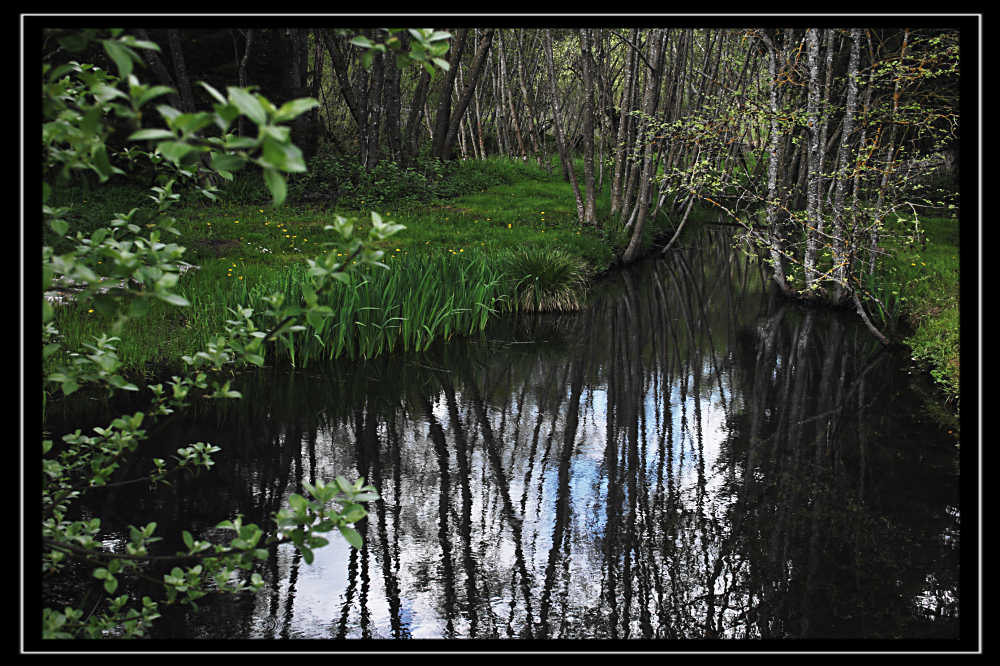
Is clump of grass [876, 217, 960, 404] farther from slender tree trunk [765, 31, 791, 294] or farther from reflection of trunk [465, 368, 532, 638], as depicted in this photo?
reflection of trunk [465, 368, 532, 638]

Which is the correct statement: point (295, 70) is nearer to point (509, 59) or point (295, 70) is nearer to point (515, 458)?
point (509, 59)

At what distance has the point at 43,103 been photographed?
5.85 feet

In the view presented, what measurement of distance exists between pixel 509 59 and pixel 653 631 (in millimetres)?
26144

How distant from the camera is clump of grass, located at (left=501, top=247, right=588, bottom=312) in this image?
10.1 metres

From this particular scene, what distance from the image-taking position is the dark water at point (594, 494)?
3463mm

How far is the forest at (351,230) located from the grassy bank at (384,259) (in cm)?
5

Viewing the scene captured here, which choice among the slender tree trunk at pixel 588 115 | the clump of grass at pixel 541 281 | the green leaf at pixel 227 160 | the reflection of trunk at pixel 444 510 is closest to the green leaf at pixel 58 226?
the green leaf at pixel 227 160

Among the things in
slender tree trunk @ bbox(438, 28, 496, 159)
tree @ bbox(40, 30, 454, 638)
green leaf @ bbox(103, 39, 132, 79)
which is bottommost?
tree @ bbox(40, 30, 454, 638)

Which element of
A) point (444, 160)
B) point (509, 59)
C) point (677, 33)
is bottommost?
point (444, 160)

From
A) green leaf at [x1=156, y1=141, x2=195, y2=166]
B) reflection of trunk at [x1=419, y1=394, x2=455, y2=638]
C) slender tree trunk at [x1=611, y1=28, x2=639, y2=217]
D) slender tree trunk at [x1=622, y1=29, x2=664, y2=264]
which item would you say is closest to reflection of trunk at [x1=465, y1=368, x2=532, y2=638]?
reflection of trunk at [x1=419, y1=394, x2=455, y2=638]

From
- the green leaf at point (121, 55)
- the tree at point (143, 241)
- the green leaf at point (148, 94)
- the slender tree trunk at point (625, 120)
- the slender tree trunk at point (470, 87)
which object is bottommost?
the tree at point (143, 241)

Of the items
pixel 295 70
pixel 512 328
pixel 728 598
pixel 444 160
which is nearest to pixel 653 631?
pixel 728 598

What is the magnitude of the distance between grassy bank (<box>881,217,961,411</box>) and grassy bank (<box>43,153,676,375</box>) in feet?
12.9

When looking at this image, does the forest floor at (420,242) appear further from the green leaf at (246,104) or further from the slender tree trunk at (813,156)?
the green leaf at (246,104)
